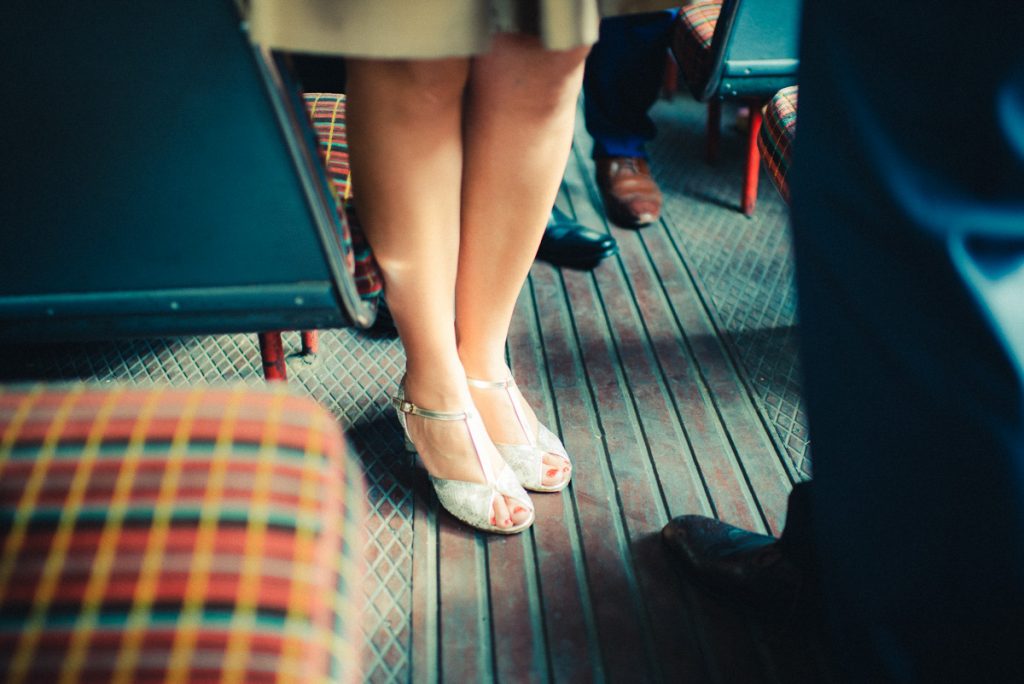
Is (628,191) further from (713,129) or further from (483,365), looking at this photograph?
(483,365)

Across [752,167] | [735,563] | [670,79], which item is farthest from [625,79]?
[735,563]

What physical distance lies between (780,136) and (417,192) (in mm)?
643

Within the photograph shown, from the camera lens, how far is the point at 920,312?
559 millimetres

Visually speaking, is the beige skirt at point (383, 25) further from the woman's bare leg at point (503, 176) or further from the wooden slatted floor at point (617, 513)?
the wooden slatted floor at point (617, 513)

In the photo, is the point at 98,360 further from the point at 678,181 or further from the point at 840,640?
the point at 678,181

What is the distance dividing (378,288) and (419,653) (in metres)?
0.44

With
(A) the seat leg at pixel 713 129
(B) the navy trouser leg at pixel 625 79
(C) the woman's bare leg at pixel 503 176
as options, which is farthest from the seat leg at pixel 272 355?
(A) the seat leg at pixel 713 129

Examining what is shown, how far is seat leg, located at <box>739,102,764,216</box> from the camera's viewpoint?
1.70 m

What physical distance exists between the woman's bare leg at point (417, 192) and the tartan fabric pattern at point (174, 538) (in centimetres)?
36

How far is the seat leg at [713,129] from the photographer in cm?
201

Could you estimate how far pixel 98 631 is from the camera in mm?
410

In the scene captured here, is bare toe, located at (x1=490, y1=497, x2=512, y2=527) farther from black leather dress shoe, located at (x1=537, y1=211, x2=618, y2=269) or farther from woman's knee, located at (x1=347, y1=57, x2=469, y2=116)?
black leather dress shoe, located at (x1=537, y1=211, x2=618, y2=269)

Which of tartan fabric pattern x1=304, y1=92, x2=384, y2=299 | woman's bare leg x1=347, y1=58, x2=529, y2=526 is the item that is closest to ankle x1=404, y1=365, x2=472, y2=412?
woman's bare leg x1=347, y1=58, x2=529, y2=526

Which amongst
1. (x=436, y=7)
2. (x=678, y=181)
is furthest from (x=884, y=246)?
(x=678, y=181)
